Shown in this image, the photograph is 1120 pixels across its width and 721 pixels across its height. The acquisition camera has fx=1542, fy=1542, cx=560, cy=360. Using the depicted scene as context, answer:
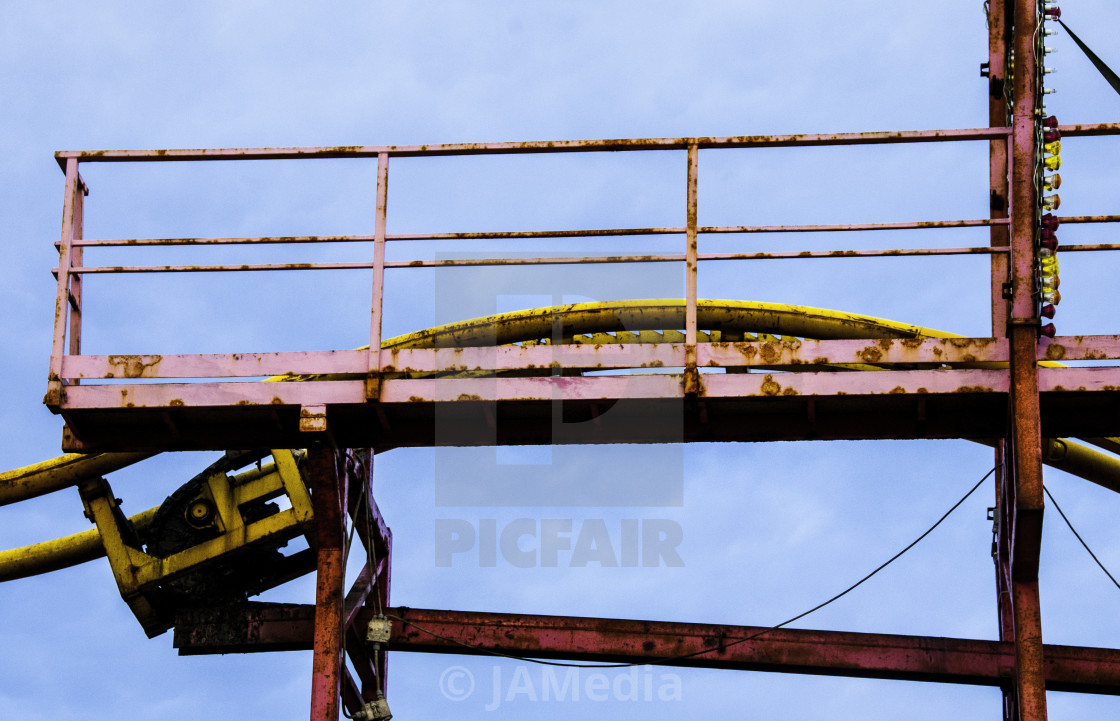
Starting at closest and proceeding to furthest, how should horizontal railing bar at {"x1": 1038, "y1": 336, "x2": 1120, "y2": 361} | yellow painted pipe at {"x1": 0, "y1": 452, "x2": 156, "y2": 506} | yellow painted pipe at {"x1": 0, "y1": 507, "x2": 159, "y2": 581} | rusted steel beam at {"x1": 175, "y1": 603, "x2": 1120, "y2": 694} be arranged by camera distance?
1. horizontal railing bar at {"x1": 1038, "y1": 336, "x2": 1120, "y2": 361}
2. rusted steel beam at {"x1": 175, "y1": 603, "x2": 1120, "y2": 694}
3. yellow painted pipe at {"x1": 0, "y1": 452, "x2": 156, "y2": 506}
4. yellow painted pipe at {"x1": 0, "y1": 507, "x2": 159, "y2": 581}

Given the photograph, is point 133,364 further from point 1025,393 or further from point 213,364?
point 1025,393

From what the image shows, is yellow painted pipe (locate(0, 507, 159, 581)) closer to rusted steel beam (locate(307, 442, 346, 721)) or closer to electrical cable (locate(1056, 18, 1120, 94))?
rusted steel beam (locate(307, 442, 346, 721))

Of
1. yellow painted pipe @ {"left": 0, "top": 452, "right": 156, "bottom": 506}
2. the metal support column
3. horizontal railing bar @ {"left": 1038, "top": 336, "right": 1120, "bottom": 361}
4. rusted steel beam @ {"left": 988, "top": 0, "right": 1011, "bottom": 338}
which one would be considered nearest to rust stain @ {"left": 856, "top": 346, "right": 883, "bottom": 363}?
the metal support column

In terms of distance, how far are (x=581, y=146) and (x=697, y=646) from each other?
3.88 m

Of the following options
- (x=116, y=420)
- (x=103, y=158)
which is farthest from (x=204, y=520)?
(x=103, y=158)

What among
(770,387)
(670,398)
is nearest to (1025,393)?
(770,387)

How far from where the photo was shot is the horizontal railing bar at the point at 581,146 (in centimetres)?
1006

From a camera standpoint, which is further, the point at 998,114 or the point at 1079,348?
the point at 998,114

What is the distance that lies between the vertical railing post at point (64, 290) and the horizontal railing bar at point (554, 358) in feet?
0.29

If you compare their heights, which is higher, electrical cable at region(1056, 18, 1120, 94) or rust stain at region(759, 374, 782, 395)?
electrical cable at region(1056, 18, 1120, 94)

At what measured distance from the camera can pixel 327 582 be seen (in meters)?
10.5

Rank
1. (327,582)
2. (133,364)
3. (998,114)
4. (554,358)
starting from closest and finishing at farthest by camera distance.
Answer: (554,358) < (133,364) < (327,582) < (998,114)

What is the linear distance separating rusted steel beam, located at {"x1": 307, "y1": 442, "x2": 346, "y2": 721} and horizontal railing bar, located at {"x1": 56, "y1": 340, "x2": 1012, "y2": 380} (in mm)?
654

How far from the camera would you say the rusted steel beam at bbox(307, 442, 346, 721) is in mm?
10094
